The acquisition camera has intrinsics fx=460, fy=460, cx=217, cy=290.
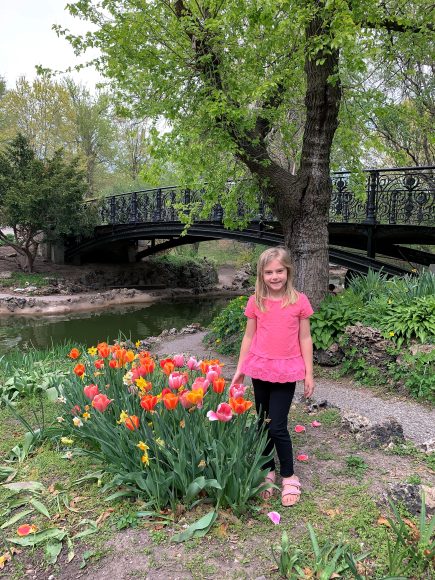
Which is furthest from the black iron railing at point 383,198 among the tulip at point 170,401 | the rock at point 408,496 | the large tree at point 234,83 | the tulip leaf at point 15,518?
the rock at point 408,496

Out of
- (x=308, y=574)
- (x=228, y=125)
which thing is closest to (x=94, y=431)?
(x=308, y=574)

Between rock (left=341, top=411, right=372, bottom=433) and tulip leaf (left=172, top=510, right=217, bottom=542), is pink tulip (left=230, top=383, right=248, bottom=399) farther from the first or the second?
rock (left=341, top=411, right=372, bottom=433)

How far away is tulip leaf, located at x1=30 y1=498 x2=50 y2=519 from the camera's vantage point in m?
2.38

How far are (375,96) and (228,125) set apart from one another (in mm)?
2093

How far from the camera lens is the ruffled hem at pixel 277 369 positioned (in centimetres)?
257

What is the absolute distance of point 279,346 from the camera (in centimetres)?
263

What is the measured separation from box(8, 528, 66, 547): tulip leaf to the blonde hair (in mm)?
1550

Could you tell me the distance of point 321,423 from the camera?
12.3 feet

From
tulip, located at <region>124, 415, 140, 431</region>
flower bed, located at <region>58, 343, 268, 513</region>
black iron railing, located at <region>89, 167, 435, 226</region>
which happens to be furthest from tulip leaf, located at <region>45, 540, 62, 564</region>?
black iron railing, located at <region>89, 167, 435, 226</region>

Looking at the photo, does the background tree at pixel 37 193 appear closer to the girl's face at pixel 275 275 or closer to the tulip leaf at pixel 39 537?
the girl's face at pixel 275 275

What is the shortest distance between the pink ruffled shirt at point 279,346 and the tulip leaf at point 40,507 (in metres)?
1.28

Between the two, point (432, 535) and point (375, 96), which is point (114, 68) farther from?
point (432, 535)

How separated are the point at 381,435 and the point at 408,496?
2.98 feet

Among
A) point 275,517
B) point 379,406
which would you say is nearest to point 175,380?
point 275,517
